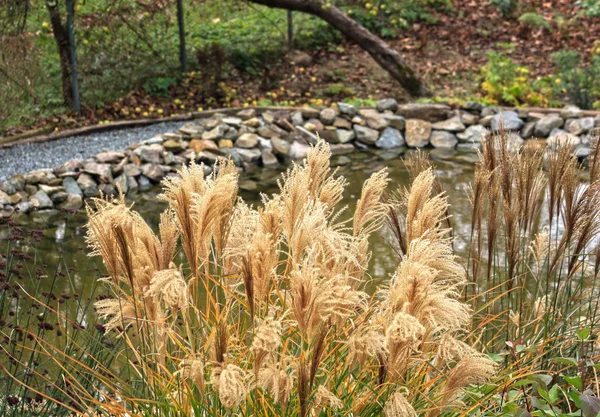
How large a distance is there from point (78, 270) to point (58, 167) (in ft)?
8.02

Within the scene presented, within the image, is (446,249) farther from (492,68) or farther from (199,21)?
(199,21)

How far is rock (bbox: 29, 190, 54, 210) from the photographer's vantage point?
7707mm

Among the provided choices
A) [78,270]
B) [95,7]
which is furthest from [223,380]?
[95,7]

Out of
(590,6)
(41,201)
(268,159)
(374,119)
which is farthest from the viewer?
(590,6)

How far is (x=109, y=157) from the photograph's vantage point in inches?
337

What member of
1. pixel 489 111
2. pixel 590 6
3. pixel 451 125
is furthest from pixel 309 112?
pixel 590 6

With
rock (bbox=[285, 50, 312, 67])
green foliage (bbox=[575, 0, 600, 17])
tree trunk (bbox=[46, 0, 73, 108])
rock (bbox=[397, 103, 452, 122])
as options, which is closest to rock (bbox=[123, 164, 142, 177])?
tree trunk (bbox=[46, 0, 73, 108])

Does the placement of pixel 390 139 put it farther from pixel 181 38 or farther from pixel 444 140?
pixel 181 38

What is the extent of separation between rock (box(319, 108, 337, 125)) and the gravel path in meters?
1.94

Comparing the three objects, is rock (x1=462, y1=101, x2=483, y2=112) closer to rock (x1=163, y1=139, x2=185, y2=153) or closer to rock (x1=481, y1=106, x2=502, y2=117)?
rock (x1=481, y1=106, x2=502, y2=117)

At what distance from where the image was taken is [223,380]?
1.69 meters

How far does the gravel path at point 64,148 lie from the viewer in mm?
8469

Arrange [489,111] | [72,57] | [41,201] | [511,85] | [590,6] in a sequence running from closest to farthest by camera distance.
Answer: [41,201] → [72,57] → [489,111] → [511,85] → [590,6]

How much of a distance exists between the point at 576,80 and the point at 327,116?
3639mm
